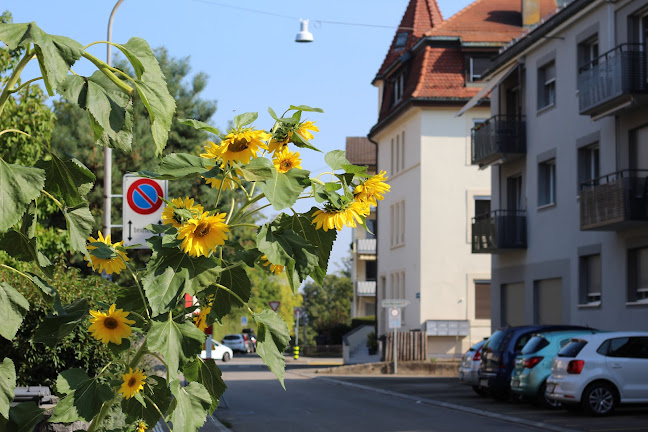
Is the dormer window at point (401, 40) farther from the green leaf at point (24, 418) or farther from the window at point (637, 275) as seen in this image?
the green leaf at point (24, 418)

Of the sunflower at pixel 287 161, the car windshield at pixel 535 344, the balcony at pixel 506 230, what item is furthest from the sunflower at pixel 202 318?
the balcony at pixel 506 230

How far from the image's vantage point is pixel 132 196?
576 inches

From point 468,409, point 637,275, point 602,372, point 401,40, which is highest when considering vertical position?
point 401,40

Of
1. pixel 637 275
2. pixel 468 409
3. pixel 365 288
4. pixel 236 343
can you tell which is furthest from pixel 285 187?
pixel 236 343

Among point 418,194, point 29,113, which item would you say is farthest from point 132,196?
point 418,194

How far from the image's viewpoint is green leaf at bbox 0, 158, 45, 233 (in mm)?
2748

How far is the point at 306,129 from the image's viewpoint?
146 inches

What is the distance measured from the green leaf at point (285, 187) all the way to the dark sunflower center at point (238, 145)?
173 millimetres

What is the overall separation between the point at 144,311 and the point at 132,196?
36.3 feet

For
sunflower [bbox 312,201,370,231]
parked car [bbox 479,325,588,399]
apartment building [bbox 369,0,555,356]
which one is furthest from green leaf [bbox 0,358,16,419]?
apartment building [bbox 369,0,555,356]

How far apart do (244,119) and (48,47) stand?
1.17 m

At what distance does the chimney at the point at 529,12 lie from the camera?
49.4 m

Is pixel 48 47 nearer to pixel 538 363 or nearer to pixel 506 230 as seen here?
pixel 538 363

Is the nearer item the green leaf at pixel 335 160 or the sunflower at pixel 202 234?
the sunflower at pixel 202 234
